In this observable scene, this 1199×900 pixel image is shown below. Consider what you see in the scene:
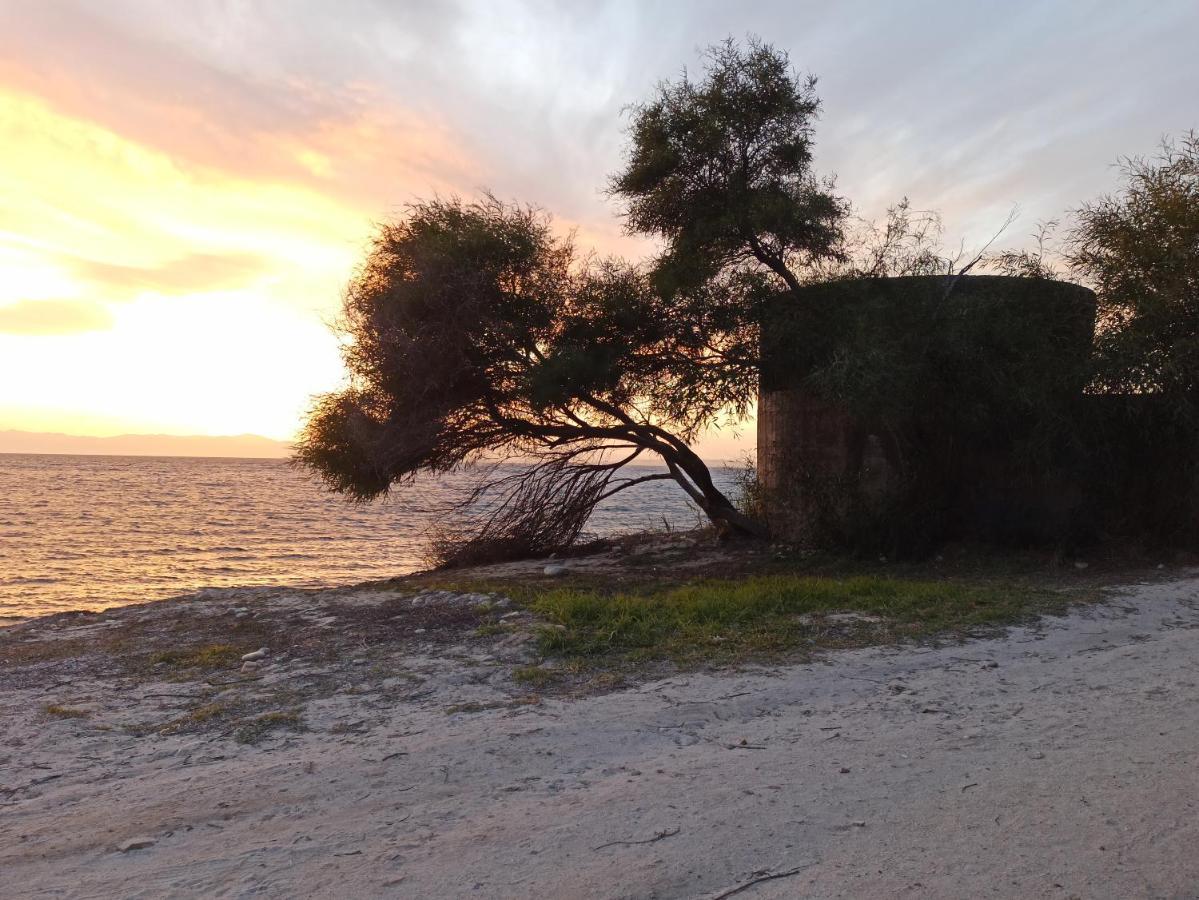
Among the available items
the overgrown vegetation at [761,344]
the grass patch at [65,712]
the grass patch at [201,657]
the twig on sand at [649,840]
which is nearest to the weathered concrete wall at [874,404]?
the overgrown vegetation at [761,344]

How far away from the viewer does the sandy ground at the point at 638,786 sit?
3605mm

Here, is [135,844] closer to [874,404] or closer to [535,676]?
[535,676]

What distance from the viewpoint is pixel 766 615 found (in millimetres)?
8742

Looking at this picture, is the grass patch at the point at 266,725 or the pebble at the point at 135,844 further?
the grass patch at the point at 266,725

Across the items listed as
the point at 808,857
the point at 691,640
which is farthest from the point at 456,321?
the point at 808,857

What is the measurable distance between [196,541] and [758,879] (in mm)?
23753

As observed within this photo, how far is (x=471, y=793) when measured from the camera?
14.9 feet

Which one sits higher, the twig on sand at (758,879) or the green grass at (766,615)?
the green grass at (766,615)

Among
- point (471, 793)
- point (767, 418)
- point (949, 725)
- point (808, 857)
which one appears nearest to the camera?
point (808, 857)

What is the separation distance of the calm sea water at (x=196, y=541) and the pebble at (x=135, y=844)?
1139 cm

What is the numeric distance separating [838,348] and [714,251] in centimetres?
305

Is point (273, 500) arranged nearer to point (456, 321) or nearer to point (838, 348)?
point (456, 321)

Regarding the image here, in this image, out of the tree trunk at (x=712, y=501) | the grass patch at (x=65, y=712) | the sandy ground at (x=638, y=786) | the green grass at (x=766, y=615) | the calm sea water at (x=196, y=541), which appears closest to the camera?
the sandy ground at (x=638, y=786)

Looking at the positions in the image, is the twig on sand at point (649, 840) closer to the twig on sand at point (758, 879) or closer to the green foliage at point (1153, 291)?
the twig on sand at point (758, 879)
